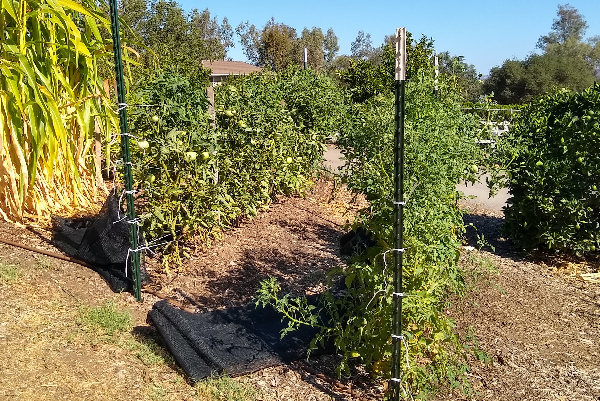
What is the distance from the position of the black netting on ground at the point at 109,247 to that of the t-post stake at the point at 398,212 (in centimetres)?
224

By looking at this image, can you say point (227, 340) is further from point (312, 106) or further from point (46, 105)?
point (312, 106)

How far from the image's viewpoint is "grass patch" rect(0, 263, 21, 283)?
A: 374 centimetres

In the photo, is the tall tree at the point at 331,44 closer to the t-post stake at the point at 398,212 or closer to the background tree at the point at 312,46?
the background tree at the point at 312,46

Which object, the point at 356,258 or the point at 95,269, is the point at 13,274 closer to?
the point at 95,269

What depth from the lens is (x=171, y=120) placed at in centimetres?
452

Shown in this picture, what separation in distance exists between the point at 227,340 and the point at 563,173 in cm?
352

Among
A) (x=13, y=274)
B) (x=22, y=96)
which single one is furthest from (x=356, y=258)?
(x=22, y=96)

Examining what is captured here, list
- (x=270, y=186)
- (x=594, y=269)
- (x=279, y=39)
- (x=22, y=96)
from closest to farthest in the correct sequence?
(x=22, y=96), (x=594, y=269), (x=270, y=186), (x=279, y=39)

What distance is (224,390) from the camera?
9.21 feet

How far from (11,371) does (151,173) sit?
1981mm

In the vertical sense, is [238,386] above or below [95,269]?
below

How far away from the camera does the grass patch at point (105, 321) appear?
3320mm

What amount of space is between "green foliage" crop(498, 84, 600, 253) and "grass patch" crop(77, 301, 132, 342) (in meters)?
3.52

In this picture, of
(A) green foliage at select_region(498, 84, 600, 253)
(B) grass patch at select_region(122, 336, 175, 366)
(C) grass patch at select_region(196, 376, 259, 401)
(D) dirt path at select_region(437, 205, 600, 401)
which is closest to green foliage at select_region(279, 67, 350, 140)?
(A) green foliage at select_region(498, 84, 600, 253)
